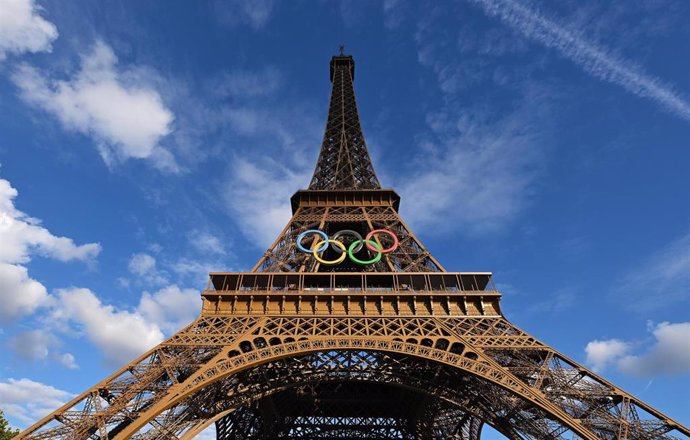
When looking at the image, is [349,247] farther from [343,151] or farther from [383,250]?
[343,151]

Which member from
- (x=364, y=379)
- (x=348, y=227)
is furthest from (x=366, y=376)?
(x=348, y=227)

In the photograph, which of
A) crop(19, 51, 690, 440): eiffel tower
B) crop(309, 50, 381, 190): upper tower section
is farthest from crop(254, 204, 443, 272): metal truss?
crop(309, 50, 381, 190): upper tower section

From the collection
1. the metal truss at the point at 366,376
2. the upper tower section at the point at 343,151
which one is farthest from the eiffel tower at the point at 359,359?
the upper tower section at the point at 343,151

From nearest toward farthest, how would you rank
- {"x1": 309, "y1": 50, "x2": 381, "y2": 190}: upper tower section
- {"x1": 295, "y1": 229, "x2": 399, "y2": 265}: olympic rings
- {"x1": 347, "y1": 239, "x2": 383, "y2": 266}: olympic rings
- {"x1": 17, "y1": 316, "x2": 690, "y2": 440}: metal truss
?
{"x1": 17, "y1": 316, "x2": 690, "y2": 440}: metal truss → {"x1": 347, "y1": 239, "x2": 383, "y2": 266}: olympic rings → {"x1": 295, "y1": 229, "x2": 399, "y2": 265}: olympic rings → {"x1": 309, "y1": 50, "x2": 381, "y2": 190}: upper tower section

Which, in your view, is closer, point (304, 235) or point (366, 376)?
point (366, 376)

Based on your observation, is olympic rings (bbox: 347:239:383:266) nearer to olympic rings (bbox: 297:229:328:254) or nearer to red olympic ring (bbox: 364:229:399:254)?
red olympic ring (bbox: 364:229:399:254)
